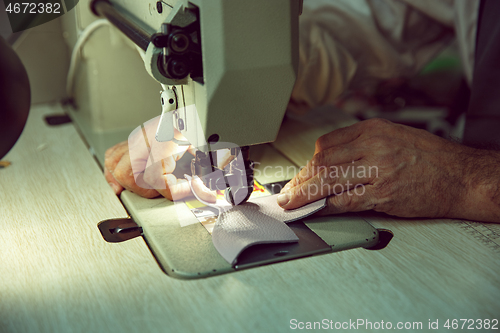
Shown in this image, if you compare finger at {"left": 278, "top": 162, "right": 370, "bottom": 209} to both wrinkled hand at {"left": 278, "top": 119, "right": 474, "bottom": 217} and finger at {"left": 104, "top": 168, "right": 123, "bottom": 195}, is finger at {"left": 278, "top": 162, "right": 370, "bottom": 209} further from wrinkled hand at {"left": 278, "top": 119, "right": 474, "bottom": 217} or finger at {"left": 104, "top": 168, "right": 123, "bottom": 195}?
finger at {"left": 104, "top": 168, "right": 123, "bottom": 195}

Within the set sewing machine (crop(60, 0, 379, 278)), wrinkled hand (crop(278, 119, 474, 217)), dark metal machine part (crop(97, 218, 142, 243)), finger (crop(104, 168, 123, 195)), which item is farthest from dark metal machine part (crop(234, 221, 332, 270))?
finger (crop(104, 168, 123, 195))

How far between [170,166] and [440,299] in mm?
610

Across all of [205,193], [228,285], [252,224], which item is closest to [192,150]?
[205,193]

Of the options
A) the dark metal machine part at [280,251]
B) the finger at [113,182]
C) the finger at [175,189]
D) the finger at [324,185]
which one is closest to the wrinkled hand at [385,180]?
the finger at [324,185]

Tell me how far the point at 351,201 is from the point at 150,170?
45 cm

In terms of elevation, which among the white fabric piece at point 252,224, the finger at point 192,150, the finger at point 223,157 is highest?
the finger at point 223,157

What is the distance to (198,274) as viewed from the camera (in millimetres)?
725

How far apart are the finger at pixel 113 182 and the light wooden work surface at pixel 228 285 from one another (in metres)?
0.10

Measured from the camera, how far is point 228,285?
0.71m

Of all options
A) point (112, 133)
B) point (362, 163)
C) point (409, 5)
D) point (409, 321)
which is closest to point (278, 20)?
point (362, 163)

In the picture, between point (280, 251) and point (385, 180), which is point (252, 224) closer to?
point (280, 251)

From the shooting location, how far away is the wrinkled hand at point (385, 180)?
91 centimetres

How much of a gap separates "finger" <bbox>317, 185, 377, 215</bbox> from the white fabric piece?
21 mm

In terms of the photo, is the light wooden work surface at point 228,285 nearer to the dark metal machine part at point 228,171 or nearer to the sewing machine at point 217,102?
the sewing machine at point 217,102
